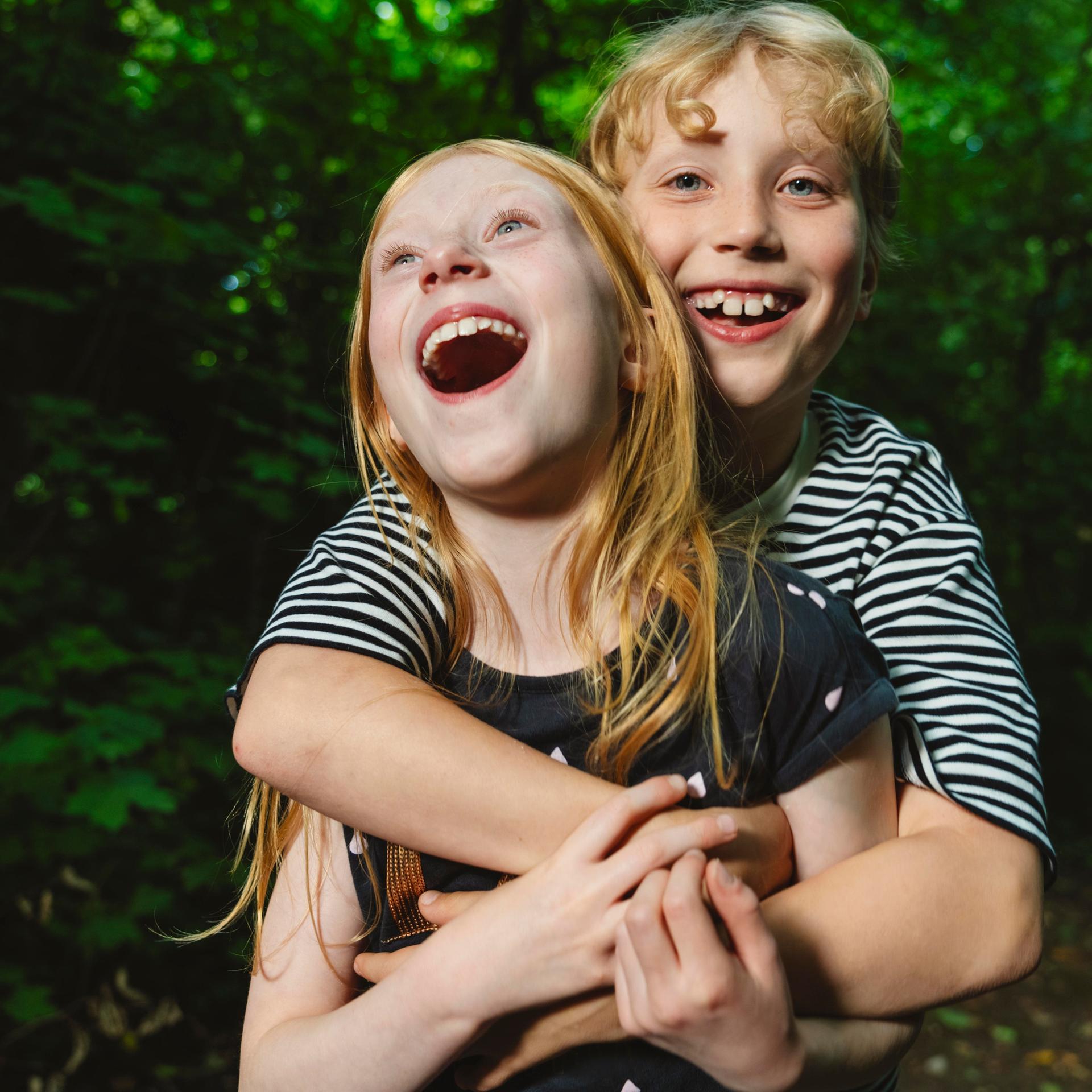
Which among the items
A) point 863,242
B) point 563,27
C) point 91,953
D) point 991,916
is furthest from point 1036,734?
point 563,27

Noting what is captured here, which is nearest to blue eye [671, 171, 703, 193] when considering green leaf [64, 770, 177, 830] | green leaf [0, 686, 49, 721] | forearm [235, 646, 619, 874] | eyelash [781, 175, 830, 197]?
eyelash [781, 175, 830, 197]

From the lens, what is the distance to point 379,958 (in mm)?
1198

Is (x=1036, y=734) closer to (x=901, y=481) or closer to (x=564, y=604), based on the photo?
(x=901, y=481)

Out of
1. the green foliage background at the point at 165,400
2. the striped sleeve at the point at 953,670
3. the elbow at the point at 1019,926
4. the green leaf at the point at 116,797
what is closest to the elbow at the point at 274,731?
the striped sleeve at the point at 953,670

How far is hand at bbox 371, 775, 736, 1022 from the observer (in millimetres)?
995

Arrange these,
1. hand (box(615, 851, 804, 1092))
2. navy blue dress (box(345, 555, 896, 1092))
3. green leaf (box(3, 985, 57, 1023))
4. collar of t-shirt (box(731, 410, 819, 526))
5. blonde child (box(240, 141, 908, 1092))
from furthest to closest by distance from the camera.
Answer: green leaf (box(3, 985, 57, 1023)) → collar of t-shirt (box(731, 410, 819, 526)) → navy blue dress (box(345, 555, 896, 1092)) → blonde child (box(240, 141, 908, 1092)) → hand (box(615, 851, 804, 1092))

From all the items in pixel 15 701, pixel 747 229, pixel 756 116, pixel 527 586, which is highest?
pixel 756 116

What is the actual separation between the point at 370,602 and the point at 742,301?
0.67m

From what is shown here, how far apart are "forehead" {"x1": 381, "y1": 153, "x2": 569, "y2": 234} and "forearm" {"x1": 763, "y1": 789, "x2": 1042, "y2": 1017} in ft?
2.80

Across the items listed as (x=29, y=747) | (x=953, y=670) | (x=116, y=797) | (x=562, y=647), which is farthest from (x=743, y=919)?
(x=29, y=747)

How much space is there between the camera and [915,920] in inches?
44.9

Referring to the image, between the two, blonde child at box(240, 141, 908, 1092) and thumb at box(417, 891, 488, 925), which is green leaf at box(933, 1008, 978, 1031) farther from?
thumb at box(417, 891, 488, 925)

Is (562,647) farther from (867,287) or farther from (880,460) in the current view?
(867,287)

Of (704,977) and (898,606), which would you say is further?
(898,606)
